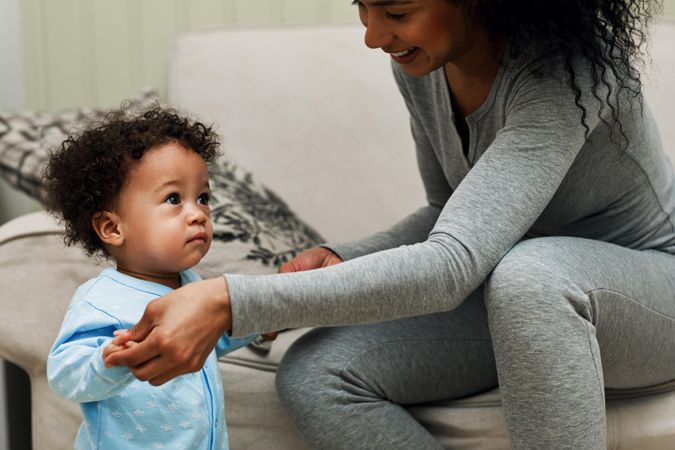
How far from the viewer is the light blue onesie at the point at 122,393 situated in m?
1.02

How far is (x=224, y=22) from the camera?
220 cm

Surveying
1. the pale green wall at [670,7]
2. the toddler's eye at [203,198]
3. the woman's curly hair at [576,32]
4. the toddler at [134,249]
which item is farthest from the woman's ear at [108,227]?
the pale green wall at [670,7]

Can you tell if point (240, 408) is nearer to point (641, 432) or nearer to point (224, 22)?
point (641, 432)

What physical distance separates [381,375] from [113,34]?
1.32 m

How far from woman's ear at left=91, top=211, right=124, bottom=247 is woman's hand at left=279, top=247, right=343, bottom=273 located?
10.2 inches

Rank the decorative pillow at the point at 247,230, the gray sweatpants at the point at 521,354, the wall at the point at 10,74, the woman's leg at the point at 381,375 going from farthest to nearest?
1. the wall at the point at 10,74
2. the decorative pillow at the point at 247,230
3. the woman's leg at the point at 381,375
4. the gray sweatpants at the point at 521,354

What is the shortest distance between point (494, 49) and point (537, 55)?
Result: 76 millimetres

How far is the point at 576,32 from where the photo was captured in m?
1.08

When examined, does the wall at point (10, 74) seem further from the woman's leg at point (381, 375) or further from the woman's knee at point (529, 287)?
the woman's knee at point (529, 287)

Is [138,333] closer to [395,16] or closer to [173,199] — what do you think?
[173,199]

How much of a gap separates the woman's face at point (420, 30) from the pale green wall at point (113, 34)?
1.09m

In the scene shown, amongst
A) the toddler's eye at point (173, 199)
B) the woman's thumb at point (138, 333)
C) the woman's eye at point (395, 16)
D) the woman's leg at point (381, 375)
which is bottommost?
the woman's leg at point (381, 375)

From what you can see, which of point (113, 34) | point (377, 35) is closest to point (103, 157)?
point (377, 35)

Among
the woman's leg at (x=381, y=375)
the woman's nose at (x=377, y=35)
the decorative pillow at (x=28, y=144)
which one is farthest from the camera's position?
the decorative pillow at (x=28, y=144)
